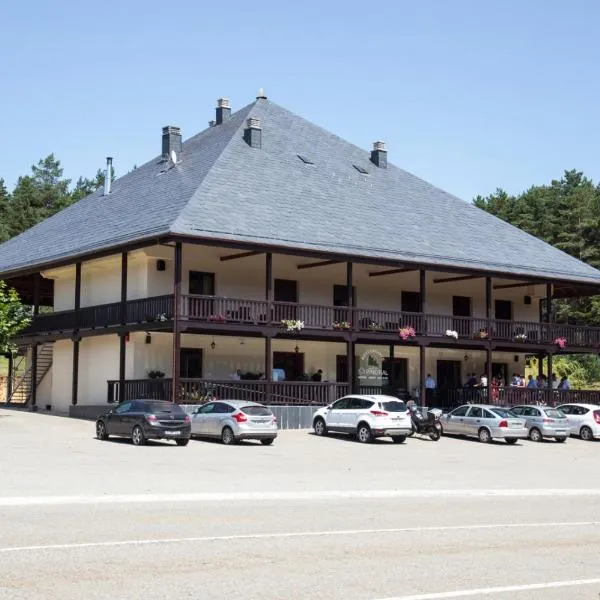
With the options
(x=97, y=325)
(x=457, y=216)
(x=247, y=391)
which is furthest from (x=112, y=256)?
(x=457, y=216)

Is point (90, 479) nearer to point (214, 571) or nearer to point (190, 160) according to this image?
point (214, 571)

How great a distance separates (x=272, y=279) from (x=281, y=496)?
2534cm

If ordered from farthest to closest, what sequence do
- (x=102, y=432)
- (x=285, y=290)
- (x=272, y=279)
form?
(x=285, y=290), (x=272, y=279), (x=102, y=432)

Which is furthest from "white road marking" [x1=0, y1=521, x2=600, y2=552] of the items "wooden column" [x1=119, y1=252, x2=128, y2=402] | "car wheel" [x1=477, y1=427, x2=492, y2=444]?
"wooden column" [x1=119, y1=252, x2=128, y2=402]

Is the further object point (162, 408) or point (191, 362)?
point (191, 362)

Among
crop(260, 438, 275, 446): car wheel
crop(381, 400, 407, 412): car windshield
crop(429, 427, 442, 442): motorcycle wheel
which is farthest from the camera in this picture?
crop(429, 427, 442, 442): motorcycle wheel

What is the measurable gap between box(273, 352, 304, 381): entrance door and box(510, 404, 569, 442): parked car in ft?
35.2

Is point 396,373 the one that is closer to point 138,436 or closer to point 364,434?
A: point 364,434

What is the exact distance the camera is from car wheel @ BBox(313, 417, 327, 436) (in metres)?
36.6

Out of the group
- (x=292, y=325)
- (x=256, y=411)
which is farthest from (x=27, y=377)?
(x=256, y=411)

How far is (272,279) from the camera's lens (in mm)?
44281

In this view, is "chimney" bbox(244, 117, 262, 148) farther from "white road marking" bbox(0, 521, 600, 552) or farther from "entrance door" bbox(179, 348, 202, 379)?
"white road marking" bbox(0, 521, 600, 552)

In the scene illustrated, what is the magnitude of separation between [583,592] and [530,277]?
127 ft

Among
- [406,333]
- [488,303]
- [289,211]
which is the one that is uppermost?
[289,211]
